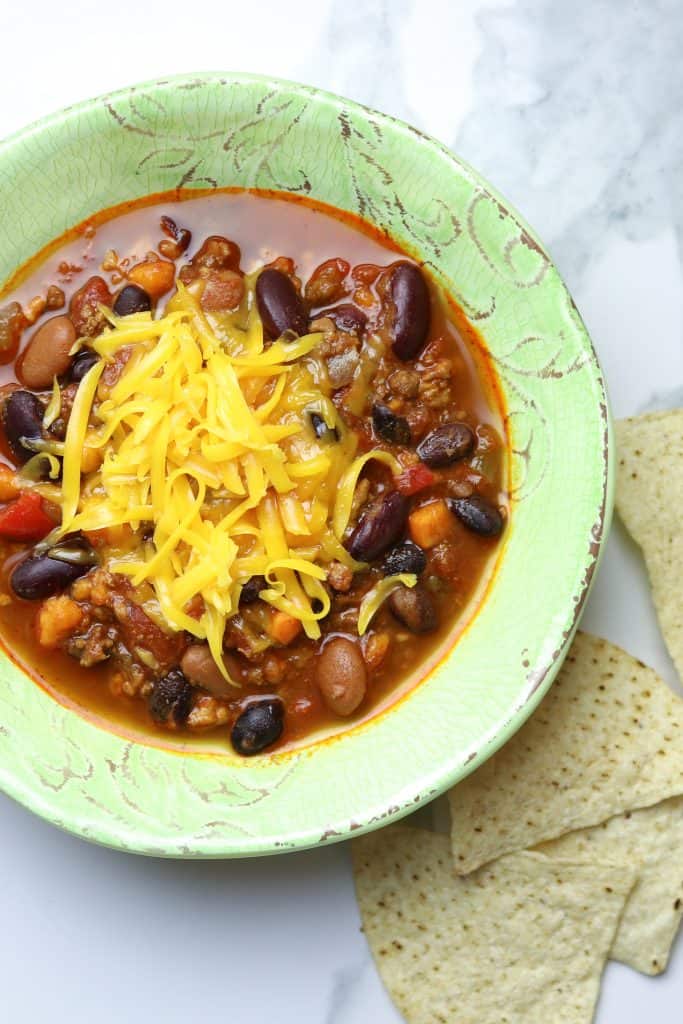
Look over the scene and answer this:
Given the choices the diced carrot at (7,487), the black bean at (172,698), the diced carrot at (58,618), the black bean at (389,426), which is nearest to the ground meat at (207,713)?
the black bean at (172,698)

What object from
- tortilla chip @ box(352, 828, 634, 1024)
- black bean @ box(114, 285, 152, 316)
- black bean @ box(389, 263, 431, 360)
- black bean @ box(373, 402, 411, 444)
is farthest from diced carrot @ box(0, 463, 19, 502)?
tortilla chip @ box(352, 828, 634, 1024)

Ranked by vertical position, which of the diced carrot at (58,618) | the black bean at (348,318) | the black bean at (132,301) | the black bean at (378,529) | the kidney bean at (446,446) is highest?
the black bean at (348,318)

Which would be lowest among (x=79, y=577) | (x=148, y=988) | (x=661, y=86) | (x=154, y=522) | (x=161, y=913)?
(x=148, y=988)

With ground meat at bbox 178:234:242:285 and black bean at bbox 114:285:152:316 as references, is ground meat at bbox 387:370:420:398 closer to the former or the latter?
ground meat at bbox 178:234:242:285

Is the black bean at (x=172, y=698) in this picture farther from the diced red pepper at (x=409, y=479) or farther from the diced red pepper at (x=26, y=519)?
the diced red pepper at (x=409, y=479)

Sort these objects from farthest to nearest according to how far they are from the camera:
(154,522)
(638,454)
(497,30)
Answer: (497,30) → (638,454) → (154,522)

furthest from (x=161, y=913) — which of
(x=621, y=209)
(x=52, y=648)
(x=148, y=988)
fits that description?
(x=621, y=209)

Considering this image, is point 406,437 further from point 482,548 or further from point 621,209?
point 621,209
